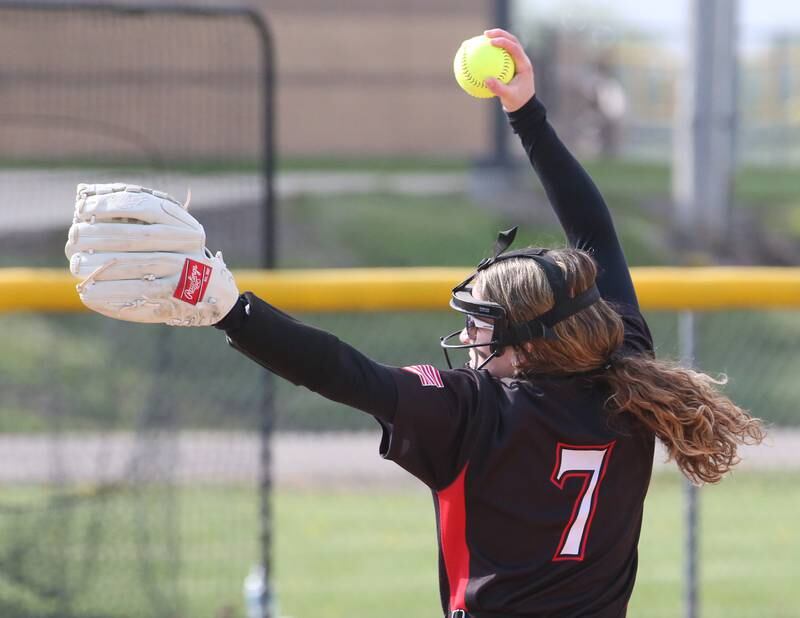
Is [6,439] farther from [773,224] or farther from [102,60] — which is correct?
[773,224]

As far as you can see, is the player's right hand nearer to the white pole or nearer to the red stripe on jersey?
the red stripe on jersey

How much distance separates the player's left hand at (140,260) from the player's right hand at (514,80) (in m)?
0.85

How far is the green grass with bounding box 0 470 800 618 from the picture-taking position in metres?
4.57

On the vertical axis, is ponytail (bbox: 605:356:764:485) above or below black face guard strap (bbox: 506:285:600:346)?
below

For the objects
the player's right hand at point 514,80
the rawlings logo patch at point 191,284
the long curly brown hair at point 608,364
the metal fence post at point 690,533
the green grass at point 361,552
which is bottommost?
the green grass at point 361,552

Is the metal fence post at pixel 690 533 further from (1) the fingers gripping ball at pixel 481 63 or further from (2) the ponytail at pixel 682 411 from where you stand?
(1) the fingers gripping ball at pixel 481 63

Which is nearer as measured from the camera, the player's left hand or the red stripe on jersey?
Result: the player's left hand

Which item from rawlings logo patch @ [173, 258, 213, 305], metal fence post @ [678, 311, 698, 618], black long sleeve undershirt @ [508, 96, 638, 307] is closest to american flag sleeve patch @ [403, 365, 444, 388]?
rawlings logo patch @ [173, 258, 213, 305]

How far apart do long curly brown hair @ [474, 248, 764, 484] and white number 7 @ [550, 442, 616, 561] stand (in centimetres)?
10

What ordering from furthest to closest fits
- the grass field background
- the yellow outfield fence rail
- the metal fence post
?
the grass field background, the metal fence post, the yellow outfield fence rail

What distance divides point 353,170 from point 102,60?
953cm

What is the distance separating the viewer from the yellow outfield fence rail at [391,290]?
377 cm

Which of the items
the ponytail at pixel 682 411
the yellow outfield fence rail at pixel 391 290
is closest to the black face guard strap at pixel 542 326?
the ponytail at pixel 682 411

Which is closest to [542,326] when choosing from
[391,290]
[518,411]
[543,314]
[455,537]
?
[543,314]
